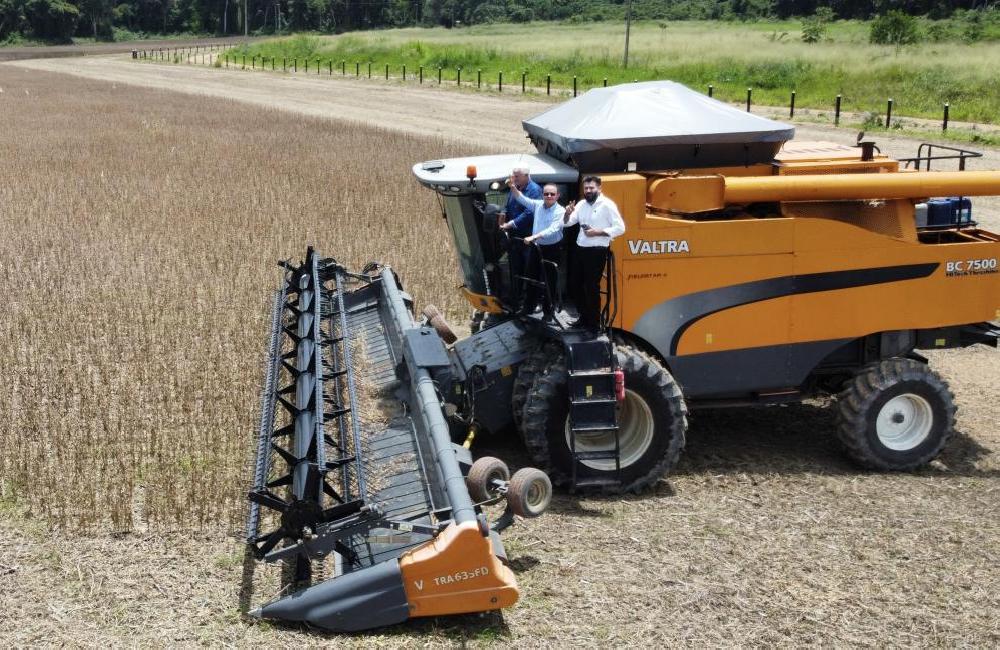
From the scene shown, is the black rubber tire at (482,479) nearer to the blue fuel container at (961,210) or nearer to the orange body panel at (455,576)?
the orange body panel at (455,576)

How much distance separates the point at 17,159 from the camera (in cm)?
2192

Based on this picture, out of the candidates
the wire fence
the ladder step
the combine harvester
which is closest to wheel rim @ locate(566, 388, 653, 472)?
the combine harvester

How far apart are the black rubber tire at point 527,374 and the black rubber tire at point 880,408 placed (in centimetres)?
214

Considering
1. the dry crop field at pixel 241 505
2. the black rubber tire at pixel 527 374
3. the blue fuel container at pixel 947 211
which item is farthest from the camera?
the blue fuel container at pixel 947 211

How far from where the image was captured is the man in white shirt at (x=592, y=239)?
6789 mm

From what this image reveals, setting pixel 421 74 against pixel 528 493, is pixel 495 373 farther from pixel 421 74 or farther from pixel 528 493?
pixel 421 74

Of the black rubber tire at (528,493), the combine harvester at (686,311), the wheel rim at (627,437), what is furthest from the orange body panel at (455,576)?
the wheel rim at (627,437)

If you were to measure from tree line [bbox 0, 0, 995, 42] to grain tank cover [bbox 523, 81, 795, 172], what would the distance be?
8262 cm

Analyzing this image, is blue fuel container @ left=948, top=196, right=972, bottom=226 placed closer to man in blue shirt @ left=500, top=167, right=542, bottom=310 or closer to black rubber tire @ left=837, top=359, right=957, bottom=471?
black rubber tire @ left=837, top=359, right=957, bottom=471

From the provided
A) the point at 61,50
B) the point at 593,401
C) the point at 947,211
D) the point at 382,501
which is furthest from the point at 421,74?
the point at 61,50

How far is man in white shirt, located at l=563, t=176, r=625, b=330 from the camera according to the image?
679 cm

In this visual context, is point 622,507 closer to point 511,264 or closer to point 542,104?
point 511,264

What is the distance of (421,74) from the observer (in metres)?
46.8

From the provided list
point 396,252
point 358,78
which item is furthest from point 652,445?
point 358,78
